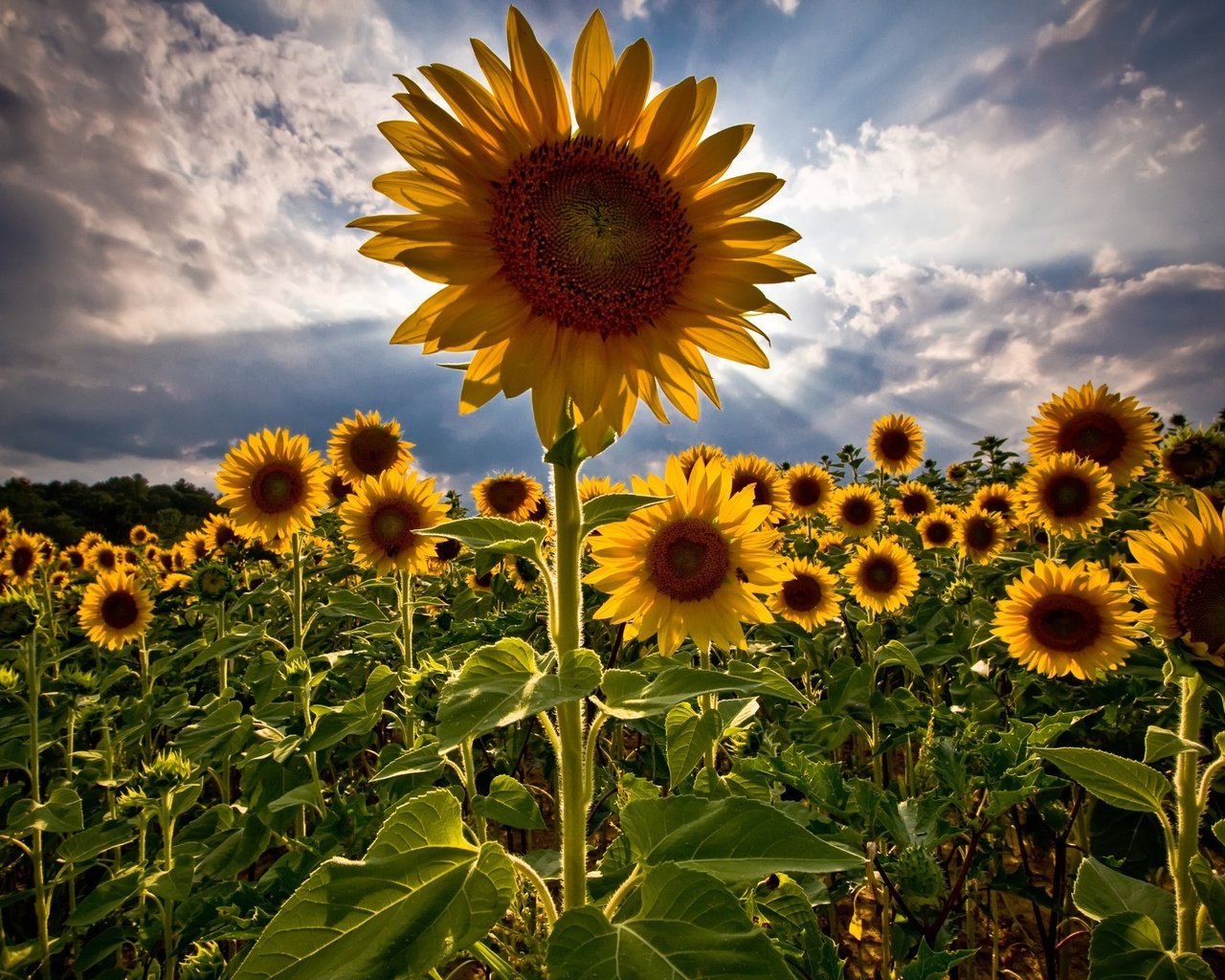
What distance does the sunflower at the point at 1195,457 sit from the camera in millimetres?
4688

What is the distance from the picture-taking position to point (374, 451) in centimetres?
513

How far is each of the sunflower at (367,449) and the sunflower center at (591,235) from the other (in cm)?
370

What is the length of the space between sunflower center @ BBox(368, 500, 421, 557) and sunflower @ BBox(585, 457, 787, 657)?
2077mm

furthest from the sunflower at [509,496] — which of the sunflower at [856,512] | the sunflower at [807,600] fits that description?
the sunflower at [856,512]

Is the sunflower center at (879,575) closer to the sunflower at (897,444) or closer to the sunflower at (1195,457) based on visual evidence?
the sunflower at (1195,457)

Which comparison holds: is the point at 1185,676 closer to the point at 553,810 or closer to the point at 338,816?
the point at 338,816

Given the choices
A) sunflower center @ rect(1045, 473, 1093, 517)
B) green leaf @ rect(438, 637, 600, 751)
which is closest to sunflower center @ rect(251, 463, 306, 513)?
green leaf @ rect(438, 637, 600, 751)

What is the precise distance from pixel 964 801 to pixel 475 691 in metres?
1.60

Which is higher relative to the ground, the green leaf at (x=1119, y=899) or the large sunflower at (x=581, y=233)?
the large sunflower at (x=581, y=233)

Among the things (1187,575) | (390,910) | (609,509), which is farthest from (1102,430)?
(390,910)

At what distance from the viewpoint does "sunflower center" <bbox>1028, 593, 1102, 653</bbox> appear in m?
3.62

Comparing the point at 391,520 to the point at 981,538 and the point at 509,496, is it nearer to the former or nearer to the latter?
the point at 509,496

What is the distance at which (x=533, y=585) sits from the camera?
483 centimetres

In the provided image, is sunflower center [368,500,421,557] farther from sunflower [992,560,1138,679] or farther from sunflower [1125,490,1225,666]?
sunflower [1125,490,1225,666]
